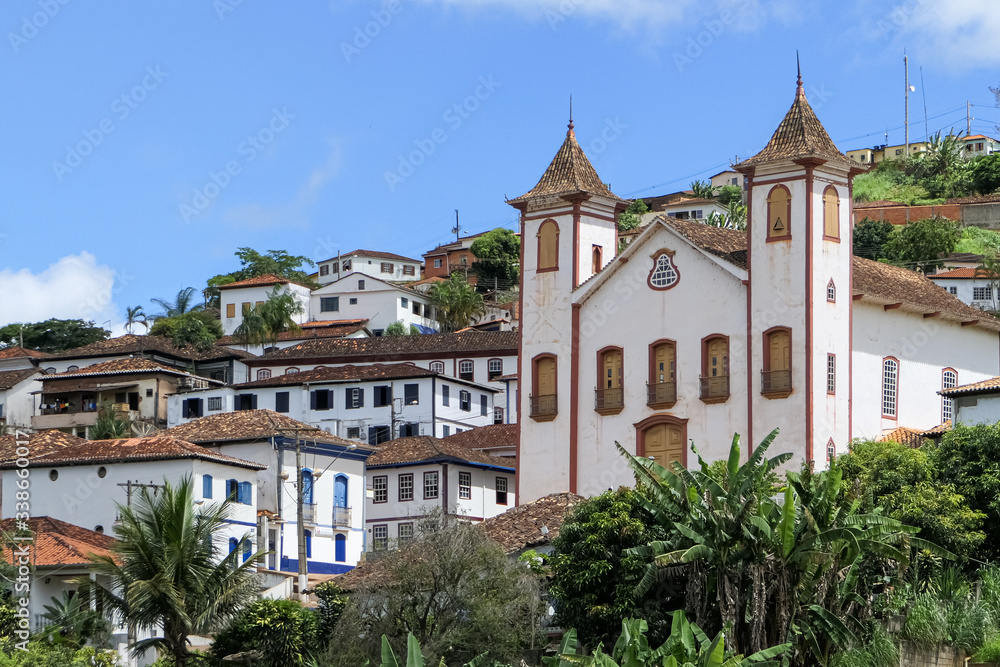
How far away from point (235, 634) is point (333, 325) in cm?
6202

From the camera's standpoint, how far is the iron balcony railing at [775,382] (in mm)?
50584

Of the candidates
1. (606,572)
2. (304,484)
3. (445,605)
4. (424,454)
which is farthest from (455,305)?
(606,572)

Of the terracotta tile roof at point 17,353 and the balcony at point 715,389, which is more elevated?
the terracotta tile roof at point 17,353

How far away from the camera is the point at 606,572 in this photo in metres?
36.8

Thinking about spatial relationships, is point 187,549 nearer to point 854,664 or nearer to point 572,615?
point 572,615

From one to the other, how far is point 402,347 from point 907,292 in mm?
34714

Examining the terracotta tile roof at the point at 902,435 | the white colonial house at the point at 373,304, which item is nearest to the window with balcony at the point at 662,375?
the terracotta tile roof at the point at 902,435

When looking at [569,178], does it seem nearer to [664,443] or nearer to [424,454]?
[664,443]

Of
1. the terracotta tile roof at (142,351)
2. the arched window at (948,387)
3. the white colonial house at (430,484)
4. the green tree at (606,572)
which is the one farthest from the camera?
the terracotta tile roof at (142,351)

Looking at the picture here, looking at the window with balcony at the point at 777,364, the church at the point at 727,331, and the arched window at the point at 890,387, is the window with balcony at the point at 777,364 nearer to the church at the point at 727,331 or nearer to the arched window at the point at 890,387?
the church at the point at 727,331

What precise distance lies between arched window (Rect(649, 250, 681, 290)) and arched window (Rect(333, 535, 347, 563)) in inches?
605

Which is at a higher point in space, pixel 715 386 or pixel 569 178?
pixel 569 178

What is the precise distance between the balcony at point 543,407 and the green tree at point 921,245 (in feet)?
151

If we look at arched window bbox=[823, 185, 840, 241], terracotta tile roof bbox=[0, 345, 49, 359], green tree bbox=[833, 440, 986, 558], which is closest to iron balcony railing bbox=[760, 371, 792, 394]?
arched window bbox=[823, 185, 840, 241]
